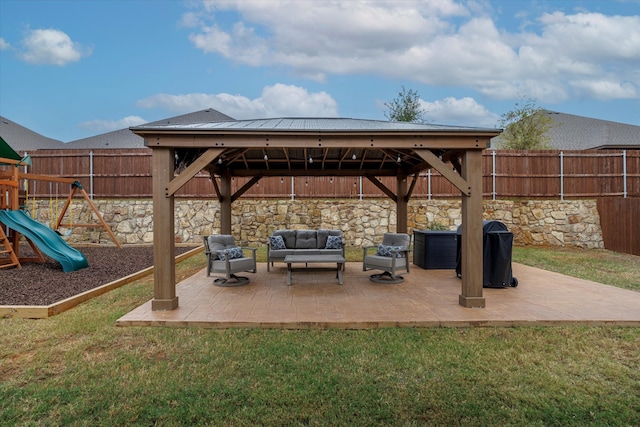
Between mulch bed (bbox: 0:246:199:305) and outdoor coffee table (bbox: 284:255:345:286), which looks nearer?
mulch bed (bbox: 0:246:199:305)

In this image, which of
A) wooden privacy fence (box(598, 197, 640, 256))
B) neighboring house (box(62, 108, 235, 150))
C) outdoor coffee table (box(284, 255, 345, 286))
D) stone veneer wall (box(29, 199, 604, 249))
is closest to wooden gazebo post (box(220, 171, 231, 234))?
outdoor coffee table (box(284, 255, 345, 286))

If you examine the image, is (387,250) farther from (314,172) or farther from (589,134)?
(589,134)

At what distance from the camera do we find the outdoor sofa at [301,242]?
7887mm

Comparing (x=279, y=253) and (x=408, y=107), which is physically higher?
(x=408, y=107)

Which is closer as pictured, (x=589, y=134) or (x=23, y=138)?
(x=589, y=134)

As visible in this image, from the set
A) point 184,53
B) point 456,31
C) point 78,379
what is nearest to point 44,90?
point 184,53

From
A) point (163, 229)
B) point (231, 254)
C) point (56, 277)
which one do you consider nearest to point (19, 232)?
point (56, 277)

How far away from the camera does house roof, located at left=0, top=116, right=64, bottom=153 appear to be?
19.8 meters

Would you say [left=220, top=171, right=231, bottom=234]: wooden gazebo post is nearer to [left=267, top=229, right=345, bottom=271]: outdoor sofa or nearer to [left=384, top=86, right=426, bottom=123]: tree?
[left=267, top=229, right=345, bottom=271]: outdoor sofa

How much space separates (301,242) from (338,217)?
4.54 meters

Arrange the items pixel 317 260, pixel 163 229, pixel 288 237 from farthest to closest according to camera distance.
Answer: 1. pixel 288 237
2. pixel 317 260
3. pixel 163 229

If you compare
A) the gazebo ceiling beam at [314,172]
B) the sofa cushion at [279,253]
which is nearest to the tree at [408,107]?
the gazebo ceiling beam at [314,172]

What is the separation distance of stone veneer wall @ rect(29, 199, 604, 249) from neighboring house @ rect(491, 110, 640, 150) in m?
6.03

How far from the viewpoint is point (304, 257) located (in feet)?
22.2
